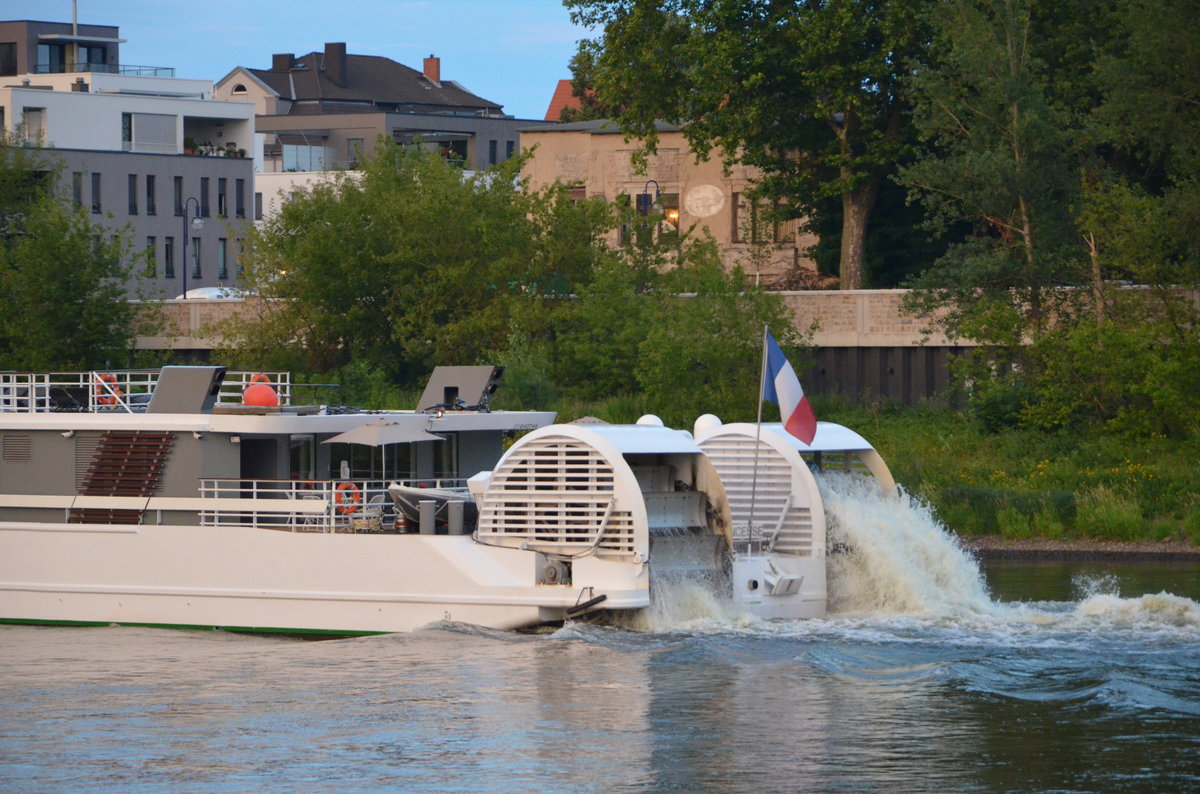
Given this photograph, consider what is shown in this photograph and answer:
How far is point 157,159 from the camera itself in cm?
8494

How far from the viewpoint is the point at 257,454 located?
90.7ft

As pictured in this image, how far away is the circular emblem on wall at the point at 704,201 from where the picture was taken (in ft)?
227

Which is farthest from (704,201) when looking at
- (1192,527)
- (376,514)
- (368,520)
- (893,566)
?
(893,566)

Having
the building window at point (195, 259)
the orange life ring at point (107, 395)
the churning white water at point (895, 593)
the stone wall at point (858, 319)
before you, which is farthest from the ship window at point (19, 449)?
the building window at point (195, 259)

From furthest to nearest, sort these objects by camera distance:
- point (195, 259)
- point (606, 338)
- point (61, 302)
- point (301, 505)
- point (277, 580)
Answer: point (195, 259) → point (61, 302) → point (606, 338) → point (301, 505) → point (277, 580)

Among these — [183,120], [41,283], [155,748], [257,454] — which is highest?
[183,120]

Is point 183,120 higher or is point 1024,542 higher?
point 183,120

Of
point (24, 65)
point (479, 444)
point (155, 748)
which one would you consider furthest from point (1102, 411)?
point (24, 65)

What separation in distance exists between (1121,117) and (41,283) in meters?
27.7

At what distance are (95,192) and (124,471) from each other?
57.0 m

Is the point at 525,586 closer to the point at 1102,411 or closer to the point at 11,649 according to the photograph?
the point at 11,649

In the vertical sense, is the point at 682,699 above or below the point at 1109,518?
below

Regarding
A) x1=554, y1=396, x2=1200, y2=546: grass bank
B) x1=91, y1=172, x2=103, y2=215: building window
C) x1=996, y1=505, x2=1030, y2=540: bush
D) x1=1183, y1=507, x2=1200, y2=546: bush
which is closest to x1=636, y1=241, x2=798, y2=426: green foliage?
x1=554, y1=396, x2=1200, y2=546: grass bank

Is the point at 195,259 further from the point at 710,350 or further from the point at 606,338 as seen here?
the point at 710,350
